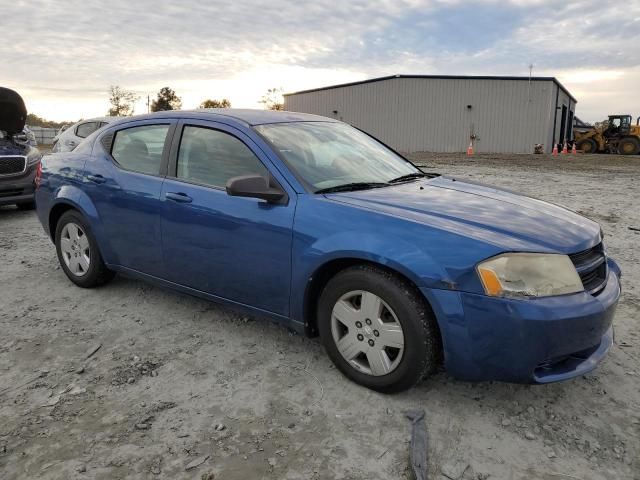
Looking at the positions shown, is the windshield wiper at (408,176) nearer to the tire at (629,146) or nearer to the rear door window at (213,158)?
the rear door window at (213,158)

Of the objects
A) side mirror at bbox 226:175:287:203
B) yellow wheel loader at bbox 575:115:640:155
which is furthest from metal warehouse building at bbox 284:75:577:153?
side mirror at bbox 226:175:287:203

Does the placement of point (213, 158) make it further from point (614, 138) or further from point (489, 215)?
point (614, 138)

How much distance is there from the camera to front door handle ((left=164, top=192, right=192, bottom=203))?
140 inches

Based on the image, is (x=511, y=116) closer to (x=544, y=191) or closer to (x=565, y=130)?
(x=565, y=130)

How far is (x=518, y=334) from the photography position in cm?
245

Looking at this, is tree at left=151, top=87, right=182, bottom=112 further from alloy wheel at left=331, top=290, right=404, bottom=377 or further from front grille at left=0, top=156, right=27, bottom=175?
alloy wheel at left=331, top=290, right=404, bottom=377

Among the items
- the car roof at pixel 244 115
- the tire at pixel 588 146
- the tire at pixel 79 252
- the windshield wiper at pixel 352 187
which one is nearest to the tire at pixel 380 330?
the windshield wiper at pixel 352 187

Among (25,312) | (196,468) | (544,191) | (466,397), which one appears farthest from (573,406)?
(544,191)

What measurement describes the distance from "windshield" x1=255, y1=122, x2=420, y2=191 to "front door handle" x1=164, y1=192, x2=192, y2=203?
2.16ft

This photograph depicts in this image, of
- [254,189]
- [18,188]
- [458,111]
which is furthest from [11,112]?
[458,111]

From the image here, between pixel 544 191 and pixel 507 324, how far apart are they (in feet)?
31.0

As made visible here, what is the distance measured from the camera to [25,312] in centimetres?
414

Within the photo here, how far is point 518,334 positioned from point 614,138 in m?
32.1

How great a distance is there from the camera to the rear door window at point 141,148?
3.93m
